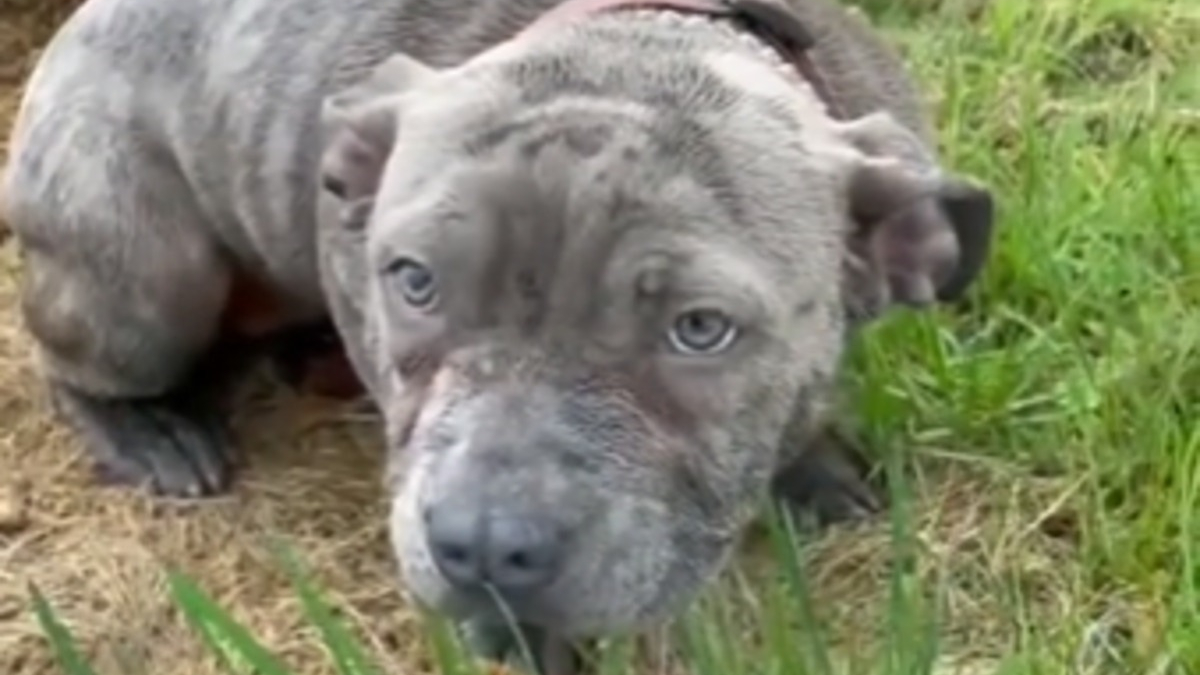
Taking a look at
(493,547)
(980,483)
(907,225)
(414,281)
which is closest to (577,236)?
(414,281)

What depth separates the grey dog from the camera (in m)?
3.18

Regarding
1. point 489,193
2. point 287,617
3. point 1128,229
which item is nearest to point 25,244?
point 287,617

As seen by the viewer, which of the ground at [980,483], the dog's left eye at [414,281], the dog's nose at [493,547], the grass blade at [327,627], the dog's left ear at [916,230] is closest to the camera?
the grass blade at [327,627]

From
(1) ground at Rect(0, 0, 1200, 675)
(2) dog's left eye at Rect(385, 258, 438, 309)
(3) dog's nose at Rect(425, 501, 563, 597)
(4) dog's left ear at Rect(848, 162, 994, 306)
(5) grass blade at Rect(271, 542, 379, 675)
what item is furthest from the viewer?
(1) ground at Rect(0, 0, 1200, 675)

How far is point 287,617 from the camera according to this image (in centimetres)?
393

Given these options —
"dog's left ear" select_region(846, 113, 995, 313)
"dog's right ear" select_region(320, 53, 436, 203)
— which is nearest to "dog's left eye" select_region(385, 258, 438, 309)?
"dog's right ear" select_region(320, 53, 436, 203)

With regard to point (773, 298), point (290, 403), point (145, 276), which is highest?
point (773, 298)

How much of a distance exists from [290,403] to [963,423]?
94cm

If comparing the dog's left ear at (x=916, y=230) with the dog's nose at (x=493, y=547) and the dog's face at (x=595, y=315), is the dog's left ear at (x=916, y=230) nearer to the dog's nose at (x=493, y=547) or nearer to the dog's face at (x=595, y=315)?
the dog's face at (x=595, y=315)

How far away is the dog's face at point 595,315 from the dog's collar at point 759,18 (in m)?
0.13

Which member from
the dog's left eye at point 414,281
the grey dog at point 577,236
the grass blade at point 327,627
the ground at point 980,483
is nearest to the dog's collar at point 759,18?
the grey dog at point 577,236

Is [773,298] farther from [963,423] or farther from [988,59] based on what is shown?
[988,59]

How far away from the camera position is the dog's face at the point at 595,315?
3.17m

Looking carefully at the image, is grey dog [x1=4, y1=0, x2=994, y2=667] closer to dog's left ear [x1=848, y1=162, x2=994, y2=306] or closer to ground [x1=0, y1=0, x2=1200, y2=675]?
dog's left ear [x1=848, y1=162, x2=994, y2=306]
